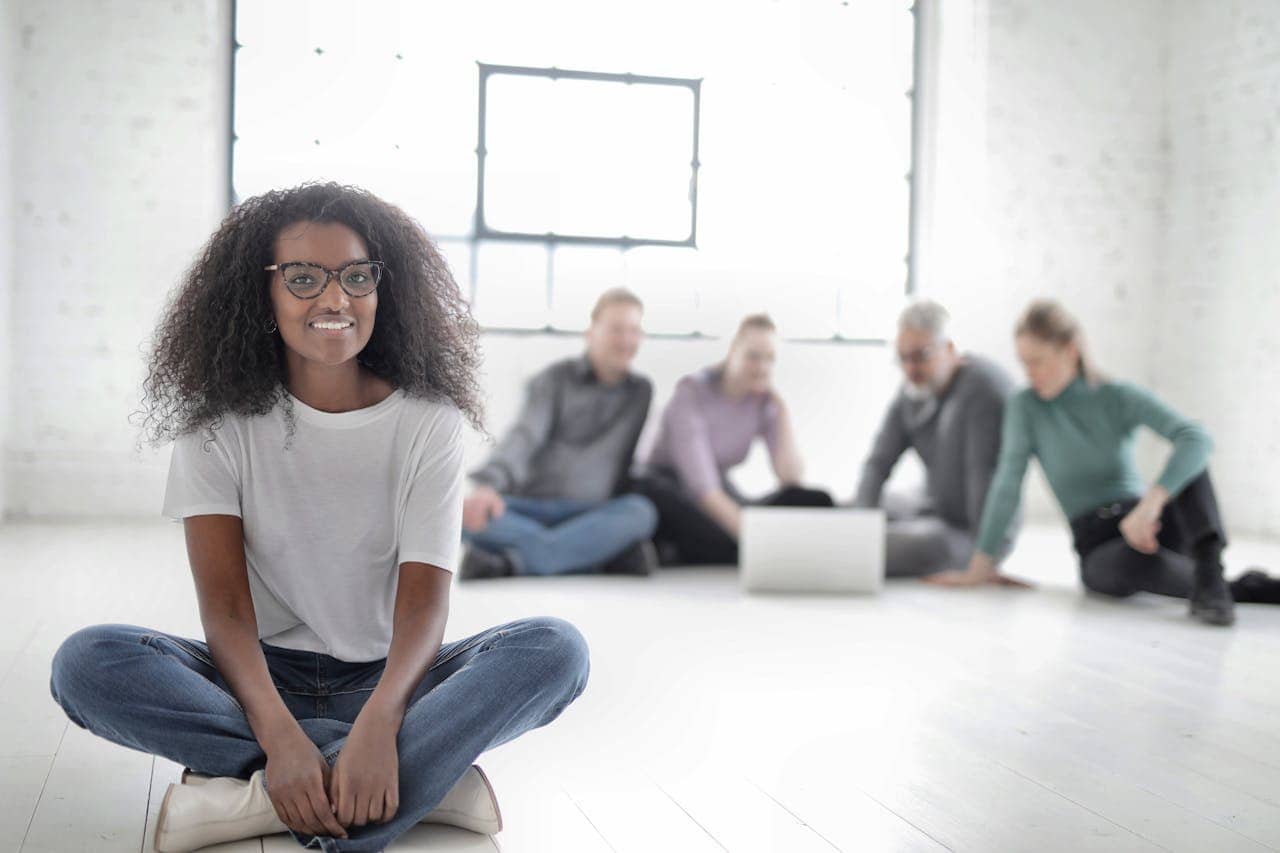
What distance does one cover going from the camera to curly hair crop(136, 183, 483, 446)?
5.78 ft

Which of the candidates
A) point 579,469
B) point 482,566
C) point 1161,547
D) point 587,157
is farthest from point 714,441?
point 587,157

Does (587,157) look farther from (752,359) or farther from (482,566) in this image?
(482,566)

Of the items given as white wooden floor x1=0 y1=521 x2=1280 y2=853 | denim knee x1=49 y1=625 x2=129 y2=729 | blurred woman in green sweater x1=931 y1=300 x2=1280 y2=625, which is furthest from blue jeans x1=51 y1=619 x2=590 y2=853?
blurred woman in green sweater x1=931 y1=300 x2=1280 y2=625

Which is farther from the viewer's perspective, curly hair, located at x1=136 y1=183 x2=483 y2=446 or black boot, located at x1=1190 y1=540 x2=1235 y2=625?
black boot, located at x1=1190 y1=540 x2=1235 y2=625

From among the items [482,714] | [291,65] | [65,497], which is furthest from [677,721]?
[291,65]

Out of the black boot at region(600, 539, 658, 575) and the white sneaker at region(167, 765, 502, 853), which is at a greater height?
the white sneaker at region(167, 765, 502, 853)

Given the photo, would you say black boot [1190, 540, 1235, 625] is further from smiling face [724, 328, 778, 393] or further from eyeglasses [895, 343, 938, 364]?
smiling face [724, 328, 778, 393]

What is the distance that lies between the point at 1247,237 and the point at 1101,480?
3065 mm

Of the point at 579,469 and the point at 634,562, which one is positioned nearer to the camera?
the point at 634,562

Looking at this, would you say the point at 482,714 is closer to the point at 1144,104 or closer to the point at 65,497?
the point at 65,497

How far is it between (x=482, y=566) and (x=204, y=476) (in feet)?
8.53

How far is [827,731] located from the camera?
2.38 meters

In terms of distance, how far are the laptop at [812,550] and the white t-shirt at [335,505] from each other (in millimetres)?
2479

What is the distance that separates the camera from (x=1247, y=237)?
6.45 meters
